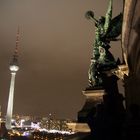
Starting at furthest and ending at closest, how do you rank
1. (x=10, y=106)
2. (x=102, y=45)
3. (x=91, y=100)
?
(x=10, y=106), (x=102, y=45), (x=91, y=100)

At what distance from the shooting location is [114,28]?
748 inches

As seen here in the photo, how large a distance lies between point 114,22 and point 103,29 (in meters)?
0.67

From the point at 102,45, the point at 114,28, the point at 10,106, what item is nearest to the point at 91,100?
the point at 102,45

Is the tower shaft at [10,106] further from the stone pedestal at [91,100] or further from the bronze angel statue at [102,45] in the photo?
the stone pedestal at [91,100]

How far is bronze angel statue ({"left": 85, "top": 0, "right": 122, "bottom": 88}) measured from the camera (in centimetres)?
1811

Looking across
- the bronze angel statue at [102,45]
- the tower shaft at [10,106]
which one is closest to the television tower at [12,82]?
the tower shaft at [10,106]

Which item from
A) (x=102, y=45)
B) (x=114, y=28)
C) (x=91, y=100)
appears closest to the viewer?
(x=91, y=100)

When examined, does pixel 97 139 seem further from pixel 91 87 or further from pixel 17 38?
pixel 17 38

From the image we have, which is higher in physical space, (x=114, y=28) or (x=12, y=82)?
(x=12, y=82)

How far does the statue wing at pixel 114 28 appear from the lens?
18.9 meters

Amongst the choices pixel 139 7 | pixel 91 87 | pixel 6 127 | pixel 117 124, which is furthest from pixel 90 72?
pixel 6 127

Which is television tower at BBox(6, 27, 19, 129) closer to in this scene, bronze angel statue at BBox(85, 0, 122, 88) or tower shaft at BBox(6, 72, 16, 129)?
tower shaft at BBox(6, 72, 16, 129)

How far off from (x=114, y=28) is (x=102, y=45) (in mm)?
1104

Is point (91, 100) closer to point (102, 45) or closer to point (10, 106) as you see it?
point (102, 45)
